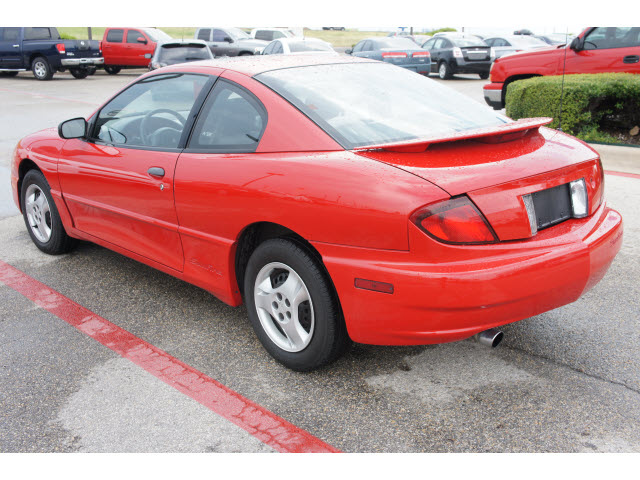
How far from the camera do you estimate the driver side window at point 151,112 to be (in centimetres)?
371

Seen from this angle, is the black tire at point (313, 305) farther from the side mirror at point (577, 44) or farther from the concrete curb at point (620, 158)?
the side mirror at point (577, 44)

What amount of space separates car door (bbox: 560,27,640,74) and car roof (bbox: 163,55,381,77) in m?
7.45

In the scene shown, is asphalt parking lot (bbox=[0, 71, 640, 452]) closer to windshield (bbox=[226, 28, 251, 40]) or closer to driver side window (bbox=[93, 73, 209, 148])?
driver side window (bbox=[93, 73, 209, 148])

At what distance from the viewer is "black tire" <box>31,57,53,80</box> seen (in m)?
21.4

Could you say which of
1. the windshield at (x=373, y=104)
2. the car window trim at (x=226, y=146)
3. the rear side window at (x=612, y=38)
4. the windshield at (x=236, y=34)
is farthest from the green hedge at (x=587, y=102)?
the windshield at (x=236, y=34)

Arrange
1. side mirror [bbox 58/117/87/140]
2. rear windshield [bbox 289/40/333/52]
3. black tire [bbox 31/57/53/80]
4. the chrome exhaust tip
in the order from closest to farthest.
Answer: the chrome exhaust tip → side mirror [bbox 58/117/87/140] → rear windshield [bbox 289/40/333/52] → black tire [bbox 31/57/53/80]

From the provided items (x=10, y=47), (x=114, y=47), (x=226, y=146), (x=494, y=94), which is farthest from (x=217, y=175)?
(x=114, y=47)

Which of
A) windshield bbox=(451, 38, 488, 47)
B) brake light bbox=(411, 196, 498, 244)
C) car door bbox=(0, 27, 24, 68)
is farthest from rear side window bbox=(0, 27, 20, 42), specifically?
brake light bbox=(411, 196, 498, 244)

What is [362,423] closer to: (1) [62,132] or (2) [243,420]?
(2) [243,420]

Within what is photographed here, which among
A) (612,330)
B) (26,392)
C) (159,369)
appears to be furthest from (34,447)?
(612,330)

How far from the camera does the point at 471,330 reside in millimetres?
2664

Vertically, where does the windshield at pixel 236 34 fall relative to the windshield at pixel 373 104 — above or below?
above

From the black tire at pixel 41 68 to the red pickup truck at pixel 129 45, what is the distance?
2695 mm

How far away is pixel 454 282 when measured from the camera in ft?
8.36
